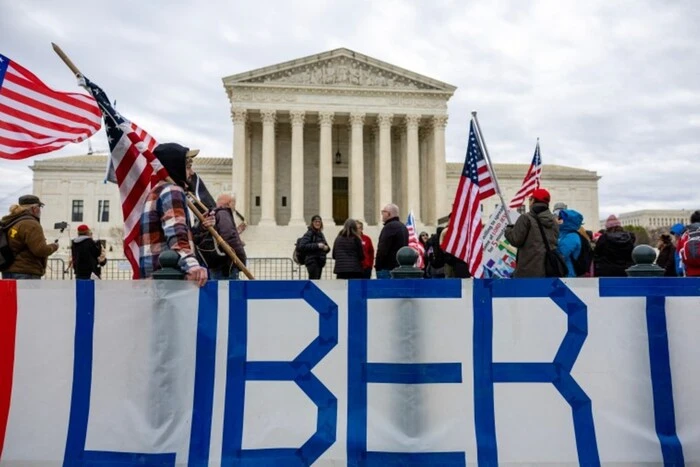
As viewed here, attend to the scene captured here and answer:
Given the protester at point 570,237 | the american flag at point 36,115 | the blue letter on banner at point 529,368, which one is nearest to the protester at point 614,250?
the protester at point 570,237

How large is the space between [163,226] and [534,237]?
4927 millimetres

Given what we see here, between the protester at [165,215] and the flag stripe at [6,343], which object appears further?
the protester at [165,215]

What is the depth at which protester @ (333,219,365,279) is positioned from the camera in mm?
10703

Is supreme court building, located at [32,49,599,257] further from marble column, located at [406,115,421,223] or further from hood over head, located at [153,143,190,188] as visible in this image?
hood over head, located at [153,143,190,188]

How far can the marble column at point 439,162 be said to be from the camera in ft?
151

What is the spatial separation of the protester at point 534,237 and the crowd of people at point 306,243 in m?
0.01

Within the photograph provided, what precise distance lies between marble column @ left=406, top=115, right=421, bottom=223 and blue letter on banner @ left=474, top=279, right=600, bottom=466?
41.8 metres

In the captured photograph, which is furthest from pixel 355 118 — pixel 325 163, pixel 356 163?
pixel 325 163

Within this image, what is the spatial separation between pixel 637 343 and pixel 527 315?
809 mm

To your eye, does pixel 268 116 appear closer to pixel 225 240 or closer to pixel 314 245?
pixel 314 245

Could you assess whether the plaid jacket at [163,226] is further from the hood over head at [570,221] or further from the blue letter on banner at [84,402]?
the hood over head at [570,221]

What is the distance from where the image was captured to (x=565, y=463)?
3.68 meters

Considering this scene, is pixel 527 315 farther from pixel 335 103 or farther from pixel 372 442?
pixel 335 103

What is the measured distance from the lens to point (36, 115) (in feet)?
18.8
